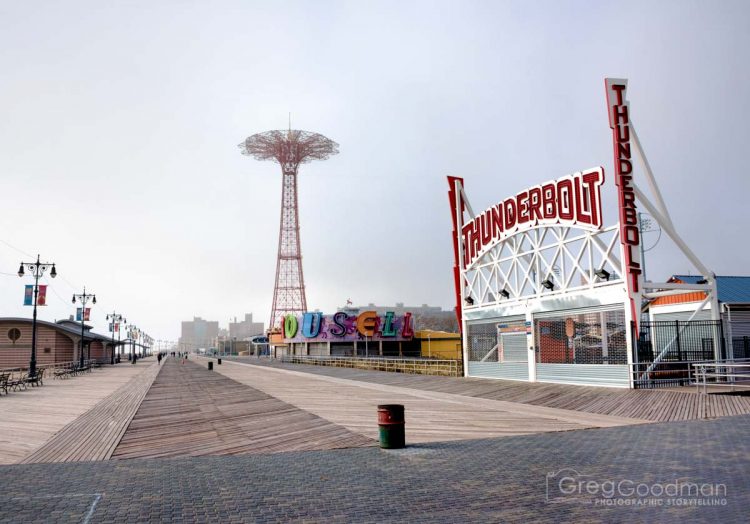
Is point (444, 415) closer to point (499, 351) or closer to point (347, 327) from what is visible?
point (499, 351)

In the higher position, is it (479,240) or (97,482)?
(479,240)

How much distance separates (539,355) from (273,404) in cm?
1366

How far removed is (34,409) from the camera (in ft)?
62.0

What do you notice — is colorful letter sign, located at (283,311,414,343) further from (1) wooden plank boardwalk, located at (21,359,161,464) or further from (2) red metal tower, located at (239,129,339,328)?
(1) wooden plank boardwalk, located at (21,359,161,464)

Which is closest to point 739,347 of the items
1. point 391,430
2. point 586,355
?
point 586,355

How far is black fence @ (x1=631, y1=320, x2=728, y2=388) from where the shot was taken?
69.5ft

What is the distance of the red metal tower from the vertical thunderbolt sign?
244 ft

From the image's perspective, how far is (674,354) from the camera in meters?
23.2

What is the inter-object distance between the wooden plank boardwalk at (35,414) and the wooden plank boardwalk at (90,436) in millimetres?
253

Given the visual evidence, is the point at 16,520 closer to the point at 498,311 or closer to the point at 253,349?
the point at 498,311

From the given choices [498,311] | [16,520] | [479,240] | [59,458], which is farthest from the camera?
[479,240]

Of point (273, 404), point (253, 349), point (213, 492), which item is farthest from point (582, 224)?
point (253, 349)

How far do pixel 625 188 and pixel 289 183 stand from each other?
80347 mm

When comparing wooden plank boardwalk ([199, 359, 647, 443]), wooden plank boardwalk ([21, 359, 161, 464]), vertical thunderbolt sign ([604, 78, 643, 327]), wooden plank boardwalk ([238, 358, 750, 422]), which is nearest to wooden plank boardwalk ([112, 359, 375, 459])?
wooden plank boardwalk ([21, 359, 161, 464])
